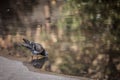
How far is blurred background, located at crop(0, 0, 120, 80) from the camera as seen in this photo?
6523mm

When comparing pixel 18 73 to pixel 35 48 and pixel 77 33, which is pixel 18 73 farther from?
pixel 77 33

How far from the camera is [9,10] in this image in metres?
7.07

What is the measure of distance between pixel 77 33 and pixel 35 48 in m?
1.04

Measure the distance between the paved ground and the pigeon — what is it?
46 centimetres

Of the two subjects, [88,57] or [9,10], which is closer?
[88,57]

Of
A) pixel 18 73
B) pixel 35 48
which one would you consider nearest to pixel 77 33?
pixel 35 48

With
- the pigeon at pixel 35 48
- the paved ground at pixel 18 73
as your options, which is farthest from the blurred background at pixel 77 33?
the paved ground at pixel 18 73

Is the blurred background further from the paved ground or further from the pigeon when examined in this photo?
the paved ground

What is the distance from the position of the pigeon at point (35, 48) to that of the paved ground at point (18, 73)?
0.46 m

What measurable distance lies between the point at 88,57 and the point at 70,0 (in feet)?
4.33

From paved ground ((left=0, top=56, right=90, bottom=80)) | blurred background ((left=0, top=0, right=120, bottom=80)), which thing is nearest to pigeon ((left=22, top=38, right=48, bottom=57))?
blurred background ((left=0, top=0, right=120, bottom=80))

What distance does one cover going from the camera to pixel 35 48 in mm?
6898

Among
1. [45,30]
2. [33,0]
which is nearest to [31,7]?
[33,0]

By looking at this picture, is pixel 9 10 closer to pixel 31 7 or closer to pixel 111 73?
pixel 31 7
